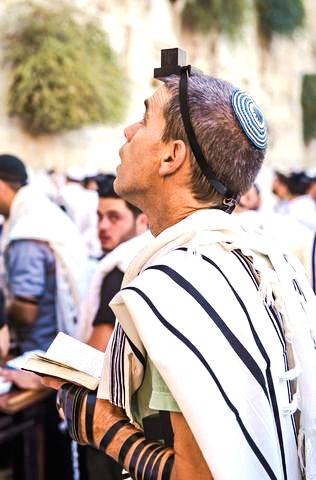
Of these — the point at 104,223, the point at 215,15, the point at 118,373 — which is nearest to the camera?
the point at 118,373

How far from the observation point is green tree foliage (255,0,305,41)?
12031 mm

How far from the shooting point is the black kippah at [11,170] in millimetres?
4039

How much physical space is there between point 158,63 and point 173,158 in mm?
7779

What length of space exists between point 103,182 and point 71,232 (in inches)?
15.0

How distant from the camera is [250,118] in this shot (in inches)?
54.1

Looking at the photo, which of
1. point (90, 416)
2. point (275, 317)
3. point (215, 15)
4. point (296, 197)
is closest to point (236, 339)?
point (275, 317)

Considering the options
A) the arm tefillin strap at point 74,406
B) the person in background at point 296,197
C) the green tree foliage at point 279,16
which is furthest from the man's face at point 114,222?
the green tree foliage at point 279,16

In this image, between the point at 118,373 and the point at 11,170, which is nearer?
the point at 118,373

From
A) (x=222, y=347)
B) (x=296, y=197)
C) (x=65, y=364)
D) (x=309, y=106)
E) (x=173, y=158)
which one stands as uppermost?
(x=309, y=106)

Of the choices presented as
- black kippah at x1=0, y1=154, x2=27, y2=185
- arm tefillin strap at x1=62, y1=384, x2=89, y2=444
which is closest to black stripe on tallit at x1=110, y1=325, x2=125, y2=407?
arm tefillin strap at x1=62, y1=384, x2=89, y2=444

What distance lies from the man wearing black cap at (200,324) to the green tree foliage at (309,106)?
12954 mm

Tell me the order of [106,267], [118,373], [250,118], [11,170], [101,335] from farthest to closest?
[11,170] → [106,267] → [101,335] → [250,118] → [118,373]

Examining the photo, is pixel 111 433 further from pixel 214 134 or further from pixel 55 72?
pixel 55 72

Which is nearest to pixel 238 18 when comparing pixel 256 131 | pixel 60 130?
pixel 60 130
